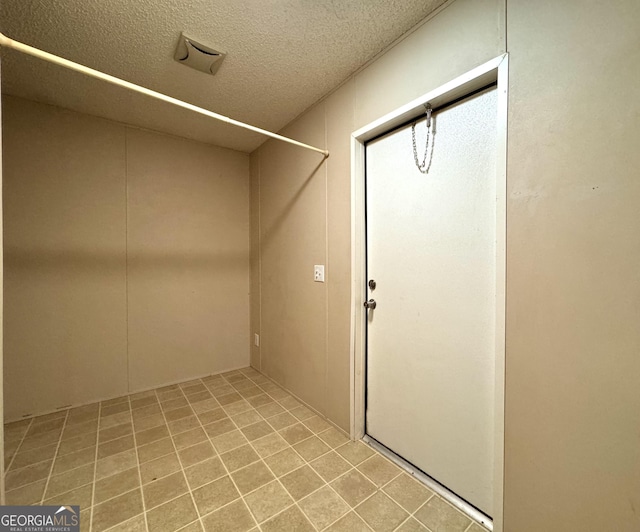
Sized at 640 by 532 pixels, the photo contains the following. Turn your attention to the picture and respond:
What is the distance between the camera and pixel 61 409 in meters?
2.11

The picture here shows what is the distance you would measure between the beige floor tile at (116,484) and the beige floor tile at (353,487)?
42.1 inches

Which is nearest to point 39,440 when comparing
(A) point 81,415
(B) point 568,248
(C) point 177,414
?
(A) point 81,415

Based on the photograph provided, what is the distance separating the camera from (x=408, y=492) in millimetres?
1355

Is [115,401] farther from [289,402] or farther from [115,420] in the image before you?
[289,402]

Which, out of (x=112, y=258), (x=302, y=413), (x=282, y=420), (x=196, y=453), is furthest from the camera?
(x=112, y=258)

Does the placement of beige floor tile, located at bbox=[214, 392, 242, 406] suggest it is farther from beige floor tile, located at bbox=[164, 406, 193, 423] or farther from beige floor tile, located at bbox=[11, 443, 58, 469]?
beige floor tile, located at bbox=[11, 443, 58, 469]

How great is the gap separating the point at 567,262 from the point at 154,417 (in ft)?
8.80

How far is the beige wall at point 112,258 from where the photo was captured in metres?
1.99

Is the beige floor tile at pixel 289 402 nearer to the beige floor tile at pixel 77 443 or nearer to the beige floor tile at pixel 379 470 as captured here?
the beige floor tile at pixel 379 470

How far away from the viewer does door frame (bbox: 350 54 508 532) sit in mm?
1046

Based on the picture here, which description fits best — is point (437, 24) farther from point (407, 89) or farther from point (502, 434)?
point (502, 434)

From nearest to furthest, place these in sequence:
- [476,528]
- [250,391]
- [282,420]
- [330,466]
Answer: [476,528] → [330,466] → [282,420] → [250,391]

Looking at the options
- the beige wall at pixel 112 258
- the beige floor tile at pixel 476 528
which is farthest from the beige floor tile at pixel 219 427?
the beige floor tile at pixel 476 528

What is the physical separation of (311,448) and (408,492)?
60 centimetres
